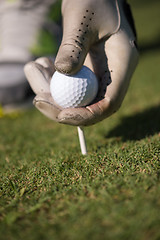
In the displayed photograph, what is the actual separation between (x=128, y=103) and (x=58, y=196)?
347 cm

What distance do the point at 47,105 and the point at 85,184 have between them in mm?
848

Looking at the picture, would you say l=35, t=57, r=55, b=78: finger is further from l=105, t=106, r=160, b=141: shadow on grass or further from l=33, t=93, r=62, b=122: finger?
l=105, t=106, r=160, b=141: shadow on grass

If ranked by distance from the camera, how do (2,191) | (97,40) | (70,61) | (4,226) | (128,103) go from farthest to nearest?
1. (128,103)
2. (97,40)
3. (2,191)
4. (70,61)
5. (4,226)

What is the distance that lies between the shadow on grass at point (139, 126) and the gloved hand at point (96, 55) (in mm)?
886

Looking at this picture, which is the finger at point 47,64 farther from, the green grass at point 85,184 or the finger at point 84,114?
the green grass at point 85,184

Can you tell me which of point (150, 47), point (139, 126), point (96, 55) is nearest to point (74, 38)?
point (96, 55)

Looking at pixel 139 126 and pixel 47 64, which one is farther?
pixel 139 126

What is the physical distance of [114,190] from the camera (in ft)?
6.23

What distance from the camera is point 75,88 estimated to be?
2.35 meters

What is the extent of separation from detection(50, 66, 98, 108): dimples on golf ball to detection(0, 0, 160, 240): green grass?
1.93 feet

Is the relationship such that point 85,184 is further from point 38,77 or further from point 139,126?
point 139,126

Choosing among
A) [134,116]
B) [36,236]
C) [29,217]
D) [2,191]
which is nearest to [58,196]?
[29,217]

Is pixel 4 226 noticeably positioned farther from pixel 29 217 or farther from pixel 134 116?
pixel 134 116

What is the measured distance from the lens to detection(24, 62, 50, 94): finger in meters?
2.62
